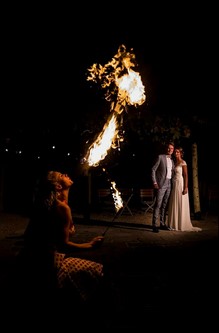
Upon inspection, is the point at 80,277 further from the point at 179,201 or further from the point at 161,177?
the point at 179,201

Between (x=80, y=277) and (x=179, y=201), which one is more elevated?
(x=179, y=201)

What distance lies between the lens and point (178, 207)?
9742 millimetres

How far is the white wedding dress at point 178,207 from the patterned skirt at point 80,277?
20.3 ft

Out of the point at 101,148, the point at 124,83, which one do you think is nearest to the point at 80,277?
the point at 101,148

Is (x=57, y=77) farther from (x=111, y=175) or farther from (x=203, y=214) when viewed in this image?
(x=203, y=214)

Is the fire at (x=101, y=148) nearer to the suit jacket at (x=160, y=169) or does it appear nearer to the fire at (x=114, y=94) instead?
the fire at (x=114, y=94)

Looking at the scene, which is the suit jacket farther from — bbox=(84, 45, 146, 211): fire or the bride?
bbox=(84, 45, 146, 211): fire

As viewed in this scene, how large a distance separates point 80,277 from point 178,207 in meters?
6.40

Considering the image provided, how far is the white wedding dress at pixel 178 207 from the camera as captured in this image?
9.66 m

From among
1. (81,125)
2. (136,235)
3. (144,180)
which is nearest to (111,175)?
(144,180)

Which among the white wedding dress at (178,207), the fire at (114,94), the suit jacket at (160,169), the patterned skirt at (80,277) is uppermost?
the fire at (114,94)

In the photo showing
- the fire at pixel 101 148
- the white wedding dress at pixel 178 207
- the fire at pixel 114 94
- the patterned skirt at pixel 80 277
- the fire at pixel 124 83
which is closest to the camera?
the patterned skirt at pixel 80 277

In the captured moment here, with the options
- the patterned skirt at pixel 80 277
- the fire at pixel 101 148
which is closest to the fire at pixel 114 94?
the fire at pixel 101 148

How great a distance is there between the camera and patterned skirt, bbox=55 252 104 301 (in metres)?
3.72
